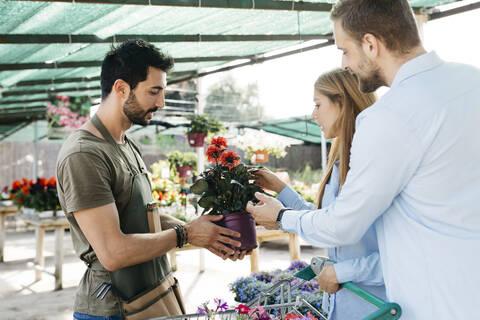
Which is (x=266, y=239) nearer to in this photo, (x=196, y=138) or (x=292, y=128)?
(x=196, y=138)

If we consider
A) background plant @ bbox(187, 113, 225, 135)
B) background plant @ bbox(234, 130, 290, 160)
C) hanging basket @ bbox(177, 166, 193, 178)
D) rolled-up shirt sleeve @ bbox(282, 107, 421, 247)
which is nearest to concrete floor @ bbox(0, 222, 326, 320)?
hanging basket @ bbox(177, 166, 193, 178)

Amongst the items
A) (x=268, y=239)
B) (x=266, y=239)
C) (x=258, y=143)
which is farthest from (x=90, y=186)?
(x=258, y=143)

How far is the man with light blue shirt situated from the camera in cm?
95

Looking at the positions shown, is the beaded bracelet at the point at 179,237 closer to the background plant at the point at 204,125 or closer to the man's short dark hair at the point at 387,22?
the man's short dark hair at the point at 387,22

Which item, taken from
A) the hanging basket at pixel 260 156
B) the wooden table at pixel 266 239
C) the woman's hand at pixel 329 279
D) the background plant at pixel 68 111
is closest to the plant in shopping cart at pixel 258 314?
the woman's hand at pixel 329 279

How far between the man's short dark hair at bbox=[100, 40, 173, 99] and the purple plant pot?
2.02ft

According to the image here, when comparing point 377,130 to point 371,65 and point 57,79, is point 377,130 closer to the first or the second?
point 371,65

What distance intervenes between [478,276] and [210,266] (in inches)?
223

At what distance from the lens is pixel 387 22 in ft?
3.46

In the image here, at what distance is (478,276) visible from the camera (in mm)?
935

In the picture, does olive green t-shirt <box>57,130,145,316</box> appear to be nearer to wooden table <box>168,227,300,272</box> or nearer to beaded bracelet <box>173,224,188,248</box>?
beaded bracelet <box>173,224,188,248</box>

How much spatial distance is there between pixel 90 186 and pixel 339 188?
82 centimetres

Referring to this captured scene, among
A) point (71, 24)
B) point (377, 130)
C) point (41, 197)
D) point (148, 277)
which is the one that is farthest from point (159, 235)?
point (41, 197)

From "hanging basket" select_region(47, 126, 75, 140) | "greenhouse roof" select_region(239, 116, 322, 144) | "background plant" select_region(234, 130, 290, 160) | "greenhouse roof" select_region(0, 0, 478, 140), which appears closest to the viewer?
"greenhouse roof" select_region(0, 0, 478, 140)
